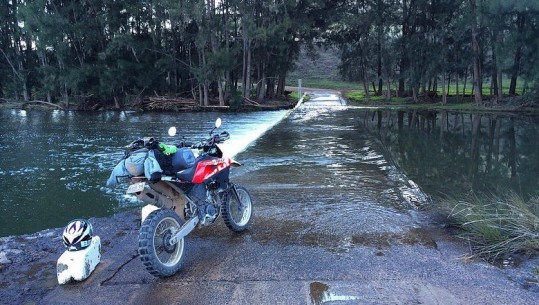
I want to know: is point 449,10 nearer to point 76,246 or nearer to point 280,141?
point 280,141

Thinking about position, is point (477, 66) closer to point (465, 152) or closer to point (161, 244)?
point (465, 152)

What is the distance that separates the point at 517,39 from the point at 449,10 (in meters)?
6.63

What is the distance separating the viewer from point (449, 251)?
4.87 metres

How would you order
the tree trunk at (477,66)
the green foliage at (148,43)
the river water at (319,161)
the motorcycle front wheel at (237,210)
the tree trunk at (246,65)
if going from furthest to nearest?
the tree trunk at (246,65)
the green foliage at (148,43)
the tree trunk at (477,66)
the river water at (319,161)
the motorcycle front wheel at (237,210)

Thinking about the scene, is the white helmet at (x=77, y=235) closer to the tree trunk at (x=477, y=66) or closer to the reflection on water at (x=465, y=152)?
the reflection on water at (x=465, y=152)

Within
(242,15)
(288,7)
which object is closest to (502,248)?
(242,15)

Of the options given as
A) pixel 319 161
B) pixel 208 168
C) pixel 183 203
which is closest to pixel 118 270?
pixel 183 203

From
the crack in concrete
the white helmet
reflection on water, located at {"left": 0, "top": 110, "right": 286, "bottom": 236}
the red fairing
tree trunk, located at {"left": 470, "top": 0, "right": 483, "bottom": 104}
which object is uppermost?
tree trunk, located at {"left": 470, "top": 0, "right": 483, "bottom": 104}

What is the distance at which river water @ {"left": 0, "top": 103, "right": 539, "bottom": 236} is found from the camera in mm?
8195

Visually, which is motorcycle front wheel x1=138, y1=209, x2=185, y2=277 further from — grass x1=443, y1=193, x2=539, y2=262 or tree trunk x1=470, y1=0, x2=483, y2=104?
tree trunk x1=470, y1=0, x2=483, y2=104

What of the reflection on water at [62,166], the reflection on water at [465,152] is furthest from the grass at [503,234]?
the reflection on water at [62,166]

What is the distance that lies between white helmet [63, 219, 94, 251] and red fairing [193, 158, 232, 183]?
3.54 ft

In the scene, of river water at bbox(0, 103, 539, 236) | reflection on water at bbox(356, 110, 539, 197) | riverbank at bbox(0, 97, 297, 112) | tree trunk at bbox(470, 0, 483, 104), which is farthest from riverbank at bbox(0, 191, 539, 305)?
riverbank at bbox(0, 97, 297, 112)

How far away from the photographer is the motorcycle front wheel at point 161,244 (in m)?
3.92
